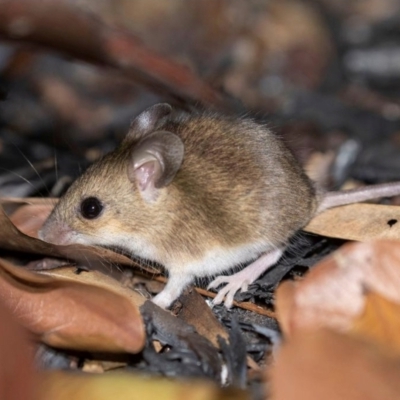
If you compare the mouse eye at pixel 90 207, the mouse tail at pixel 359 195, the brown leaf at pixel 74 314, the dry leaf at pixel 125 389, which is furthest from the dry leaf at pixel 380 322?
the mouse eye at pixel 90 207

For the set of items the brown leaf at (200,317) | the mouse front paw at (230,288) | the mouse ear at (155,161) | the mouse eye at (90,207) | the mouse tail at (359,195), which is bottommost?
the brown leaf at (200,317)

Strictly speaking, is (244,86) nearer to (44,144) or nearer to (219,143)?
(44,144)

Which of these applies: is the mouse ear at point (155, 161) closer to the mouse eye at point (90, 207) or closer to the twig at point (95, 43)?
the mouse eye at point (90, 207)

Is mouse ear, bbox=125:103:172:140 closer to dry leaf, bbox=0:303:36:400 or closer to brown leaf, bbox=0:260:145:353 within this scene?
brown leaf, bbox=0:260:145:353

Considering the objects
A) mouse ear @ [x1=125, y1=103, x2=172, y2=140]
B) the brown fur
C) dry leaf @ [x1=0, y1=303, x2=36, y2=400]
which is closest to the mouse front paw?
the brown fur

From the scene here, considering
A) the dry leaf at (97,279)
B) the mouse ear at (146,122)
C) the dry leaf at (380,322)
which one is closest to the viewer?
the dry leaf at (380,322)

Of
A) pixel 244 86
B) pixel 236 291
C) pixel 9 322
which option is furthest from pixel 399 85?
pixel 9 322

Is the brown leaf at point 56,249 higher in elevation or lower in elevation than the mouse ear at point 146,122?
lower
